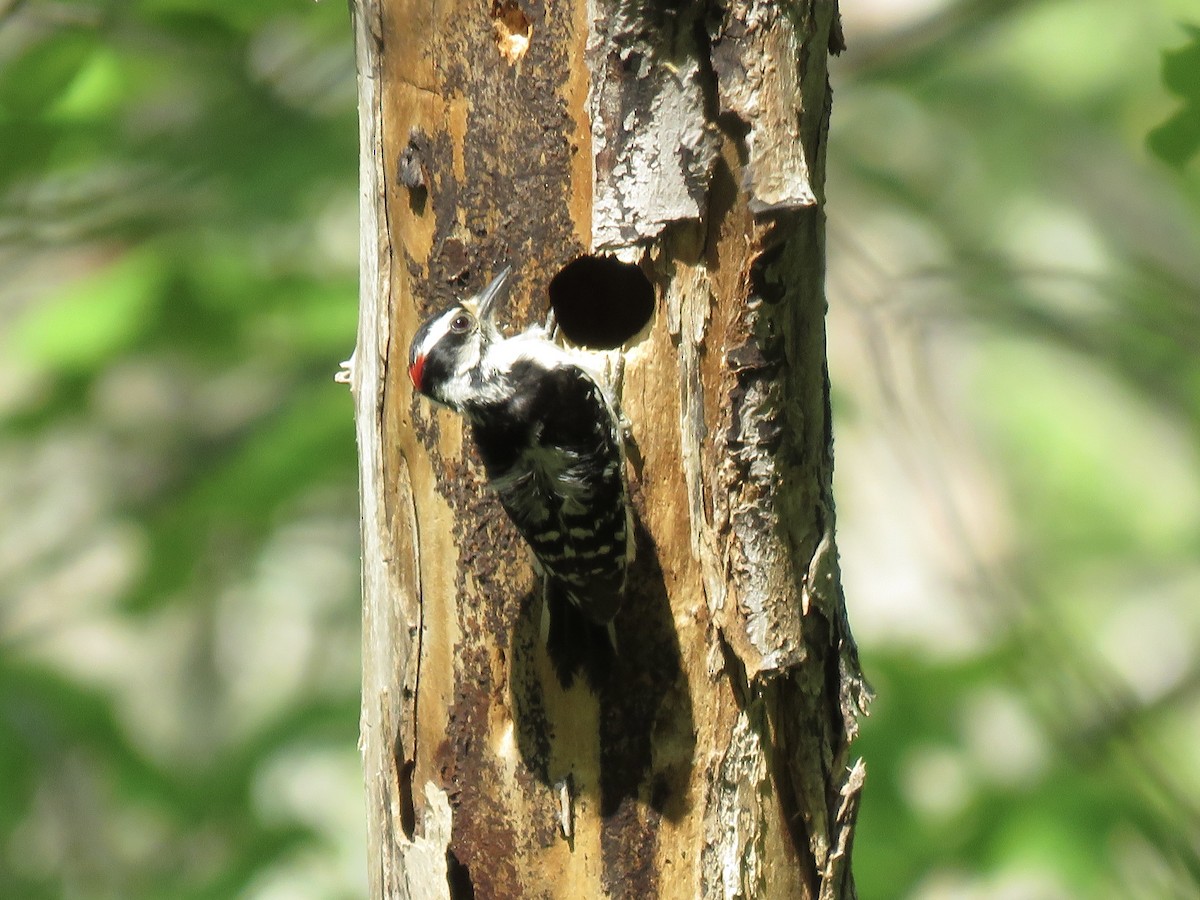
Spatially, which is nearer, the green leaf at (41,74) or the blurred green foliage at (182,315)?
the green leaf at (41,74)

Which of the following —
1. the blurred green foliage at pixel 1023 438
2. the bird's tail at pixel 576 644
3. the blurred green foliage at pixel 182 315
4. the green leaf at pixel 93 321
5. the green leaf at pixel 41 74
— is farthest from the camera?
the green leaf at pixel 93 321

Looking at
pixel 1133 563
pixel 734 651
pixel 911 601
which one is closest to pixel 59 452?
pixel 911 601

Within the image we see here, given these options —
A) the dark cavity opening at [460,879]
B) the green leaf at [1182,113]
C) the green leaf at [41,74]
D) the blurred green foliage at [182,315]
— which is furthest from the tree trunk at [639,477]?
the blurred green foliage at [182,315]

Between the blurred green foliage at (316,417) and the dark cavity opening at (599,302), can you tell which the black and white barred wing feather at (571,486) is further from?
the blurred green foliage at (316,417)

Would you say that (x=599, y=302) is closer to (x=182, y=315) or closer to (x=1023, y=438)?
(x=182, y=315)

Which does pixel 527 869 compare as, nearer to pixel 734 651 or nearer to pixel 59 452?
pixel 734 651
